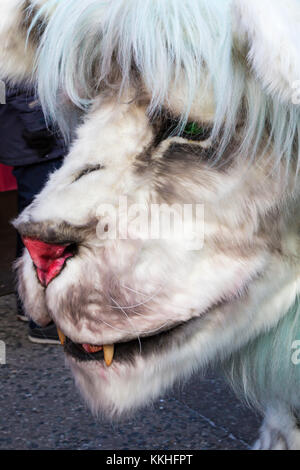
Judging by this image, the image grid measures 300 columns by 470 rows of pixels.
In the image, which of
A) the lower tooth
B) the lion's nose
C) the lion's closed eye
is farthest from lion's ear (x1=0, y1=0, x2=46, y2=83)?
the lower tooth

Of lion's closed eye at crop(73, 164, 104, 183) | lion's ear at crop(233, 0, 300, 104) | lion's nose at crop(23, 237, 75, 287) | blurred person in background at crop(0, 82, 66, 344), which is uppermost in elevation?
lion's ear at crop(233, 0, 300, 104)

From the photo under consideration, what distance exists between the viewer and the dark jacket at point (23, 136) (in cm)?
372

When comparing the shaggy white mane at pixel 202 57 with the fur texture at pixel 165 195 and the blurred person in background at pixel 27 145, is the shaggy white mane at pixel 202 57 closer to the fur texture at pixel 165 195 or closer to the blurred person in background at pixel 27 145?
the fur texture at pixel 165 195

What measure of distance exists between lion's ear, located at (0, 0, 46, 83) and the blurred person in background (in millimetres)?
1734

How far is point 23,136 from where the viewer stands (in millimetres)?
3799

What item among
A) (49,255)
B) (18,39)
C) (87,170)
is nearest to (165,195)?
(87,170)

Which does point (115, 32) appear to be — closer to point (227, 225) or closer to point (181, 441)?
point (227, 225)

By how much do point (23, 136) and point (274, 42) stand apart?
269 cm

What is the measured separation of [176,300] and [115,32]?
Answer: 0.61 metres

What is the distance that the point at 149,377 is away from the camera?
1.62m

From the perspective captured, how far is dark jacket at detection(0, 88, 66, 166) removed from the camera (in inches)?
146

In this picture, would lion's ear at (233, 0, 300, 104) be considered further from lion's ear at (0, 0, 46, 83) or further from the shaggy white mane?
lion's ear at (0, 0, 46, 83)

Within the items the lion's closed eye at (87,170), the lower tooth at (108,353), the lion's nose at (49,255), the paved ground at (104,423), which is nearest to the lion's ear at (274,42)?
the lion's closed eye at (87,170)
